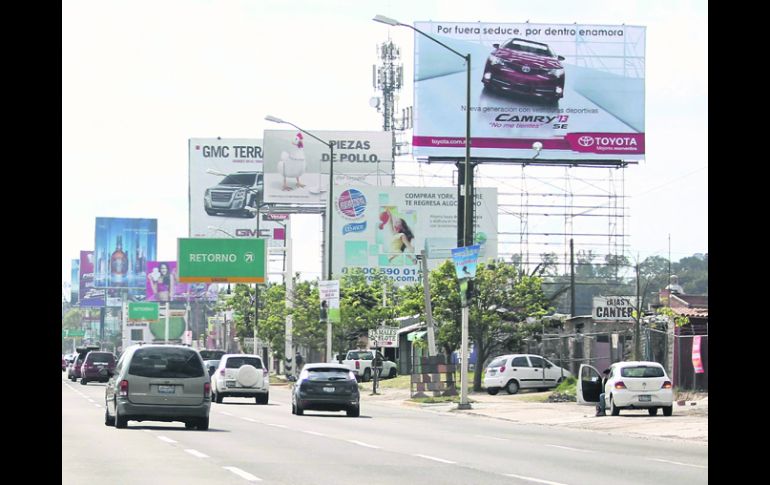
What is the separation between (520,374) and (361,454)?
31.5m

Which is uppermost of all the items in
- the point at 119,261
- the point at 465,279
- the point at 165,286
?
the point at 119,261

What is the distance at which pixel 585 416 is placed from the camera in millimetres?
38875

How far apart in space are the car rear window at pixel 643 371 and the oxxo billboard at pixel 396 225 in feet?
190

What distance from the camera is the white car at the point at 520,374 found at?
176 feet

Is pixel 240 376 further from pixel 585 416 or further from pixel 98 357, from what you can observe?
pixel 98 357

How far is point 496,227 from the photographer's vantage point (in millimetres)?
A: 96125

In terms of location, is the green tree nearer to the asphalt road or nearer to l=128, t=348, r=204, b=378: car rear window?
the asphalt road

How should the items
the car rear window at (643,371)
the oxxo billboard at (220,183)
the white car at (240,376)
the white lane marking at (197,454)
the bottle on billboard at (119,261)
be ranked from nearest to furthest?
the white lane marking at (197,454), the car rear window at (643,371), the white car at (240,376), the oxxo billboard at (220,183), the bottle on billboard at (119,261)

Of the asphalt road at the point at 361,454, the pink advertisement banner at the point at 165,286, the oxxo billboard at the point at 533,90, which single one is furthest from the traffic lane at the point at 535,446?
the pink advertisement banner at the point at 165,286

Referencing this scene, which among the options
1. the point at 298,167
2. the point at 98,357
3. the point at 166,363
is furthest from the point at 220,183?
the point at 166,363

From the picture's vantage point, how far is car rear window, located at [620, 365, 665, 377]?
36.3 metres

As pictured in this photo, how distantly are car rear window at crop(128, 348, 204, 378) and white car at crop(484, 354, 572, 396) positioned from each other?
86.4 ft

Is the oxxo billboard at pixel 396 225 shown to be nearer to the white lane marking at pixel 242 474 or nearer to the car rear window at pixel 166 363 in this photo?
the car rear window at pixel 166 363

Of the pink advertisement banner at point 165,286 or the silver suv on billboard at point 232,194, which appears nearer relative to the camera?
the silver suv on billboard at point 232,194
